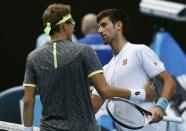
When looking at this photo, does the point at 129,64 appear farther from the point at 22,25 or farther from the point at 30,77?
the point at 22,25

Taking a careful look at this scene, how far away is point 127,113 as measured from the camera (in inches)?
223

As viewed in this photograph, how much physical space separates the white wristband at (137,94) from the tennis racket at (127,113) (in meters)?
0.06

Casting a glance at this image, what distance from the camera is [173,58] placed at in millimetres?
10039

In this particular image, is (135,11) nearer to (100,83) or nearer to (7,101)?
(7,101)

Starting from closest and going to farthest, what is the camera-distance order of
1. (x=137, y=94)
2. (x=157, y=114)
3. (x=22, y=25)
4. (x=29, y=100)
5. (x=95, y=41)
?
(x=29, y=100) < (x=157, y=114) < (x=137, y=94) < (x=95, y=41) < (x=22, y=25)

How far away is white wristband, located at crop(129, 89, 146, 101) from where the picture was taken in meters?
5.60

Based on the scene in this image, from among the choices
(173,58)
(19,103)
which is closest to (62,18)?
(19,103)

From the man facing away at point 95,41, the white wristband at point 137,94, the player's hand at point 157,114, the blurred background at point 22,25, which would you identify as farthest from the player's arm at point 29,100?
the blurred background at point 22,25

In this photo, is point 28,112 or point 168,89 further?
point 168,89

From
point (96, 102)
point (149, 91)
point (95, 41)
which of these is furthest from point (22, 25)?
point (149, 91)

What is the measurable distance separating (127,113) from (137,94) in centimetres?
15

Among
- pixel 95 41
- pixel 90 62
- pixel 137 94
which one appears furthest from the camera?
pixel 95 41

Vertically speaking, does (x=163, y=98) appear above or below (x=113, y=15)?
below

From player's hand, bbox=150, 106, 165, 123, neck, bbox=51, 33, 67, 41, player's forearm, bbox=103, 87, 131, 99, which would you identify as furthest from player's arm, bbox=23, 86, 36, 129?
player's hand, bbox=150, 106, 165, 123
